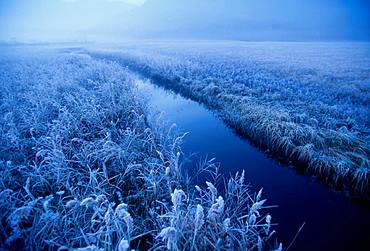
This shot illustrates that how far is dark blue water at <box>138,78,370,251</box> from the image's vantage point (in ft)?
13.9

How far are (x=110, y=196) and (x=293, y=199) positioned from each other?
14.2ft

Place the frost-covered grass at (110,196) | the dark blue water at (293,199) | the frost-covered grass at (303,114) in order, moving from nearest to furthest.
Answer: the frost-covered grass at (110,196) < the dark blue water at (293,199) < the frost-covered grass at (303,114)

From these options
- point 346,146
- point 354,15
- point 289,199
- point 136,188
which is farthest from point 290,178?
point 354,15

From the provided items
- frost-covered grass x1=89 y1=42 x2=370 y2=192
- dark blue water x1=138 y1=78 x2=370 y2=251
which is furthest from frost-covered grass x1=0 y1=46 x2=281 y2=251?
frost-covered grass x1=89 y1=42 x2=370 y2=192

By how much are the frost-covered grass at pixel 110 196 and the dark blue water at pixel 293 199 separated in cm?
56

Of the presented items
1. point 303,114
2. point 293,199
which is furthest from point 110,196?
point 303,114

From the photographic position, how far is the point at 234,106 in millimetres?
10148

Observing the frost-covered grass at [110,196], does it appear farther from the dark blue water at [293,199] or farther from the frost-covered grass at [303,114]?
the frost-covered grass at [303,114]

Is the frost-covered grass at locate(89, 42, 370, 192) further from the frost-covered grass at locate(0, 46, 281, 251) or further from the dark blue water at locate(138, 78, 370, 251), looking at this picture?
the frost-covered grass at locate(0, 46, 281, 251)

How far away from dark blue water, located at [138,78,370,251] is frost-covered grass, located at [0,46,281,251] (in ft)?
1.83

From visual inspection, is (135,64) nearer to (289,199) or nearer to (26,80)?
(26,80)

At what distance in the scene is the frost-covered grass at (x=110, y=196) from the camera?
8.82ft

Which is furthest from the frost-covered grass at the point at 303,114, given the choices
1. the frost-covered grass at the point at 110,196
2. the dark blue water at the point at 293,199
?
the frost-covered grass at the point at 110,196

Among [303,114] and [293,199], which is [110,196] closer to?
[293,199]
